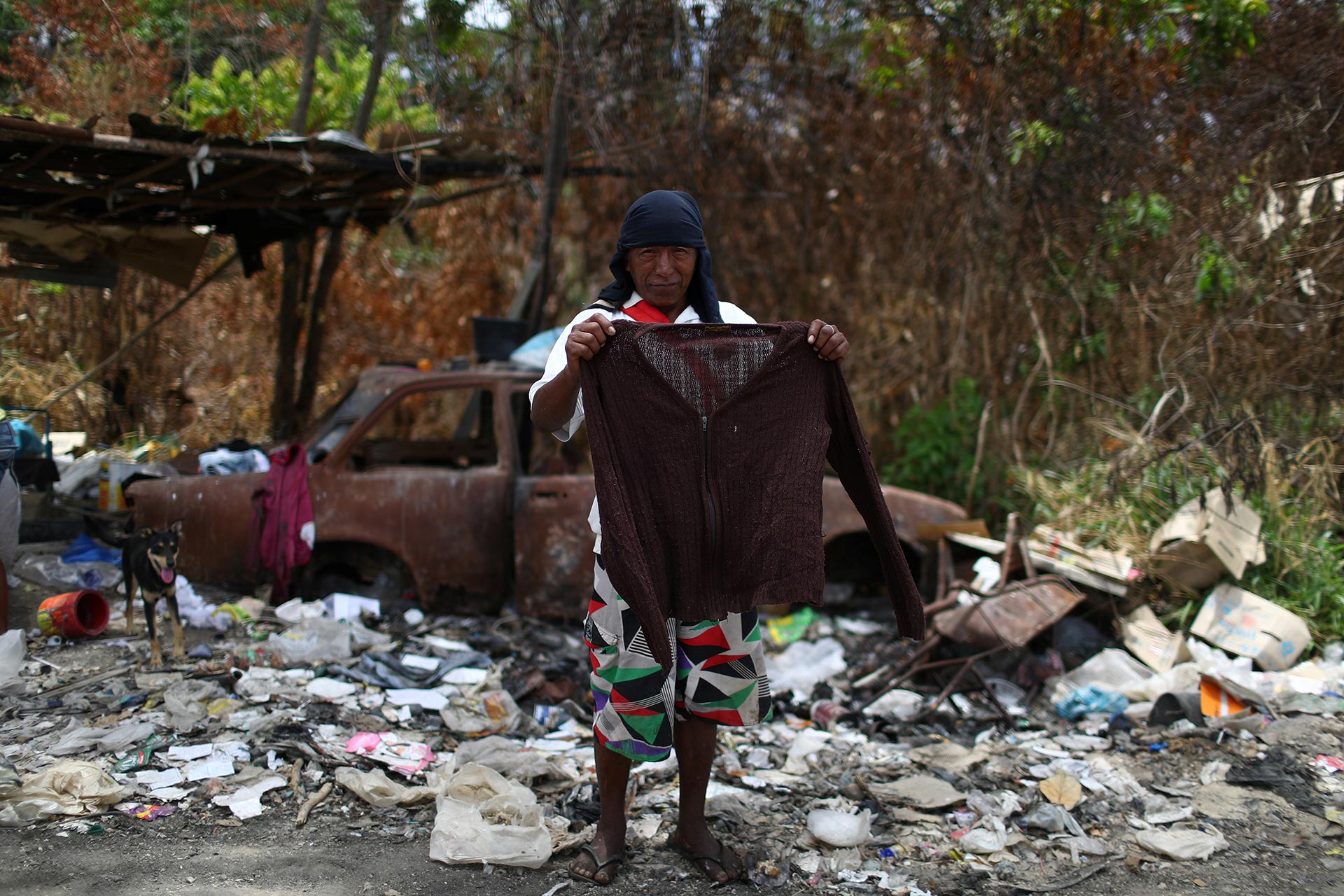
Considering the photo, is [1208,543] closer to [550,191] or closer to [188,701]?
[188,701]

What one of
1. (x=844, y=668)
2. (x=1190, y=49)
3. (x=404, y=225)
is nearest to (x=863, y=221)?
(x=1190, y=49)

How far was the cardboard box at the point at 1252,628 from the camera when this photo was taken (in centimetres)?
503

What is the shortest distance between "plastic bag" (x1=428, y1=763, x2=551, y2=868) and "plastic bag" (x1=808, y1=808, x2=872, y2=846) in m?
0.96

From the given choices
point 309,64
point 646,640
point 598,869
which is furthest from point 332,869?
point 309,64

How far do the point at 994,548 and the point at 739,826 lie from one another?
10.4 ft

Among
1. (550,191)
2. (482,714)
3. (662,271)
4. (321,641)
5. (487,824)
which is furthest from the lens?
(550,191)

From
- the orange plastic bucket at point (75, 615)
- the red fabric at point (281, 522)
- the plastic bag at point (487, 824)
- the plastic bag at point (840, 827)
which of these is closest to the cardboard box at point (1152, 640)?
the plastic bag at point (840, 827)

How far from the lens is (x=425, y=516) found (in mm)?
5637

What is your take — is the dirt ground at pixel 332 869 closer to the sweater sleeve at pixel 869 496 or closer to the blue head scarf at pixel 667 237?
the sweater sleeve at pixel 869 496

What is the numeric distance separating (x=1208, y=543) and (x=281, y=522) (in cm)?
527

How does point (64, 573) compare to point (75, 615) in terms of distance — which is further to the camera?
point (64, 573)

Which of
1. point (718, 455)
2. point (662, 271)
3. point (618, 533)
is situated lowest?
point (618, 533)

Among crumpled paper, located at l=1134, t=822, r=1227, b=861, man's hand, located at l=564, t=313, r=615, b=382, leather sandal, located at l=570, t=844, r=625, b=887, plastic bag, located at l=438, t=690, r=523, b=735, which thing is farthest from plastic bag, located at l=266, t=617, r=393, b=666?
crumpled paper, located at l=1134, t=822, r=1227, b=861

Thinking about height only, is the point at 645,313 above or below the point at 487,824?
above
